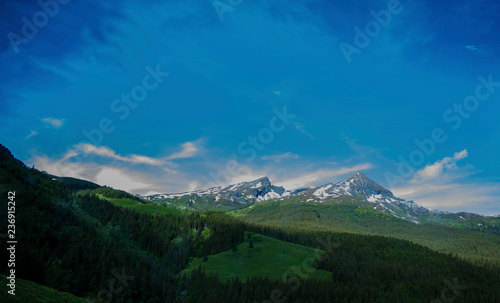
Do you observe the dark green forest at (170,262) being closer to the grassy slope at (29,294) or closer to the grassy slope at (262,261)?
the grassy slope at (29,294)

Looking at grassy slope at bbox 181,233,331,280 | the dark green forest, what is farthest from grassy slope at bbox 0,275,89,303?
grassy slope at bbox 181,233,331,280

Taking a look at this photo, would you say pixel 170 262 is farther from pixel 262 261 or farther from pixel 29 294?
pixel 29 294

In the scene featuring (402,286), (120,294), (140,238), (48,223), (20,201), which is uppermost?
(20,201)

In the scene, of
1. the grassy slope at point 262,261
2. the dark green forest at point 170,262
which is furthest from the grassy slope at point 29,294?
the grassy slope at point 262,261

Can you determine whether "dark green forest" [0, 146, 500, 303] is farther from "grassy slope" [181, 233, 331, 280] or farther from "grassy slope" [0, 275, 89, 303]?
"grassy slope" [181, 233, 331, 280]

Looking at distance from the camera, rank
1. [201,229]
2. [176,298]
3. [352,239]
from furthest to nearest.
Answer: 1. [352,239]
2. [201,229]
3. [176,298]

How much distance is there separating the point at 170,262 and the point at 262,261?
4959 cm

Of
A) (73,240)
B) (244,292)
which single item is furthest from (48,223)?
(244,292)

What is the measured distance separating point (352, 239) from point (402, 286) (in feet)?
267

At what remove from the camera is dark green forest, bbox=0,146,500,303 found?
60.3 metres

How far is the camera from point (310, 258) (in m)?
135

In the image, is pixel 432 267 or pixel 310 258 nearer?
pixel 310 258

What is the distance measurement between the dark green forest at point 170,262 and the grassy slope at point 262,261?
17.5ft

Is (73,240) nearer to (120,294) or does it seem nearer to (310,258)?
(120,294)
